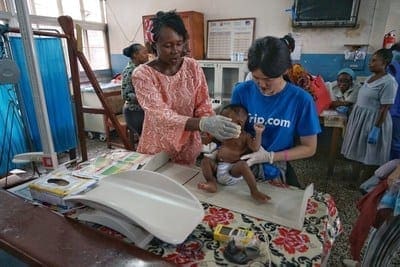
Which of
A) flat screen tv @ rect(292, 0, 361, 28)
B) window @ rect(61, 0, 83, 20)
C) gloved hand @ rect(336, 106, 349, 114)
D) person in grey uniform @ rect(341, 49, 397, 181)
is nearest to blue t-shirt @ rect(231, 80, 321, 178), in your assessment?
person in grey uniform @ rect(341, 49, 397, 181)

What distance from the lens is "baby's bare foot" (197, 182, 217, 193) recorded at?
1.01 meters

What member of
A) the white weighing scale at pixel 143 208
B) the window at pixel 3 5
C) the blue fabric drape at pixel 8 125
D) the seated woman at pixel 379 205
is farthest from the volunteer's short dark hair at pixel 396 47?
the window at pixel 3 5

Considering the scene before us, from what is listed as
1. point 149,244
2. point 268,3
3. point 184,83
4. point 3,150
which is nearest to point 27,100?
point 3,150

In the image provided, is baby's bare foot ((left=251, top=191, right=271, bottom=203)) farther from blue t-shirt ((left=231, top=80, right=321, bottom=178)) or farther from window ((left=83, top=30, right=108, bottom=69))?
window ((left=83, top=30, right=108, bottom=69))

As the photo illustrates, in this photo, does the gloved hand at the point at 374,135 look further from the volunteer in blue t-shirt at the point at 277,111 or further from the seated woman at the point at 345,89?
the volunteer in blue t-shirt at the point at 277,111

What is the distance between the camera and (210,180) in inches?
42.2

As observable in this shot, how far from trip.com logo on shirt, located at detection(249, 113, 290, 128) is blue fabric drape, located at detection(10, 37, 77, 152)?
230 cm

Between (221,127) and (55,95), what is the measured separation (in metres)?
2.54

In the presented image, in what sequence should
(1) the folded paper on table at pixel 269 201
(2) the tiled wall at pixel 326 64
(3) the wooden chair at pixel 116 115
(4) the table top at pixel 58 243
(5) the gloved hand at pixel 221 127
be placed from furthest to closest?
(3) the wooden chair at pixel 116 115 < (2) the tiled wall at pixel 326 64 < (5) the gloved hand at pixel 221 127 < (1) the folded paper on table at pixel 269 201 < (4) the table top at pixel 58 243

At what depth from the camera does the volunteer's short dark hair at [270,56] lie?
3.33 ft

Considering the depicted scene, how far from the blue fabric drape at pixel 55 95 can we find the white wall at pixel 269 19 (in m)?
2.17

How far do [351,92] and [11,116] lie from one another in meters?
3.83

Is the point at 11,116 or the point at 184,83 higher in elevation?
the point at 184,83

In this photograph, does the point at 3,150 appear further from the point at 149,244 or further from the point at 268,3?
the point at 268,3
